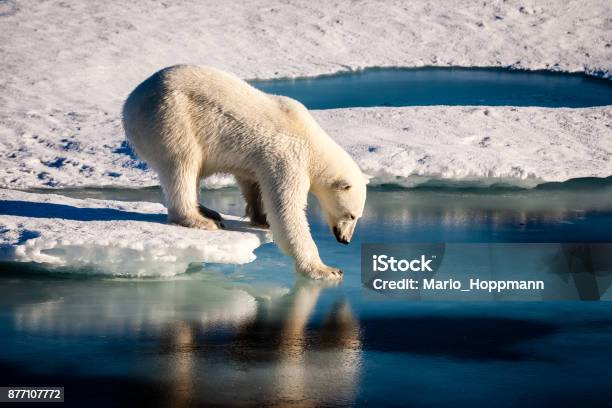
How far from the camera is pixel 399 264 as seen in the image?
21.7 feet

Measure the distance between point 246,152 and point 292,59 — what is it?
9.64 meters

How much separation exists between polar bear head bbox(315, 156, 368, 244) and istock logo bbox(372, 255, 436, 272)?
33 cm

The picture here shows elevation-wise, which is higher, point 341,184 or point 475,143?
point 475,143

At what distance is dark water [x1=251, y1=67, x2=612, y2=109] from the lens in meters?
13.1

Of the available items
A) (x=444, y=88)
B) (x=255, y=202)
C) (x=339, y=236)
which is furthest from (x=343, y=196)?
(x=444, y=88)

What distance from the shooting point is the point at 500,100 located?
13031mm

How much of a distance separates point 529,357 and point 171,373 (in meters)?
1.86

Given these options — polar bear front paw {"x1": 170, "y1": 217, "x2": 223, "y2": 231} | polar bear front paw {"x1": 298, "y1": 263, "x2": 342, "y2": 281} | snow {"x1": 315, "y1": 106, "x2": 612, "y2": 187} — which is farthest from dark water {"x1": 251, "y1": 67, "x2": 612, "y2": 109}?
polar bear front paw {"x1": 298, "y1": 263, "x2": 342, "y2": 281}

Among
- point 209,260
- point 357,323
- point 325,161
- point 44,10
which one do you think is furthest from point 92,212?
point 44,10

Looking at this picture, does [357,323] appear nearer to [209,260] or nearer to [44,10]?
[209,260]

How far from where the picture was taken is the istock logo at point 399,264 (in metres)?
6.56

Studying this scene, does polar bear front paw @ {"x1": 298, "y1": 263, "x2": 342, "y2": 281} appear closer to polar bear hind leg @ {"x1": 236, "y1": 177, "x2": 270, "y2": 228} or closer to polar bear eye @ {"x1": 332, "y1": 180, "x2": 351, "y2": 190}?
polar bear eye @ {"x1": 332, "y1": 180, "x2": 351, "y2": 190}

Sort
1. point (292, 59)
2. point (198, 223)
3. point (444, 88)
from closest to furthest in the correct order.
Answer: point (198, 223), point (444, 88), point (292, 59)
